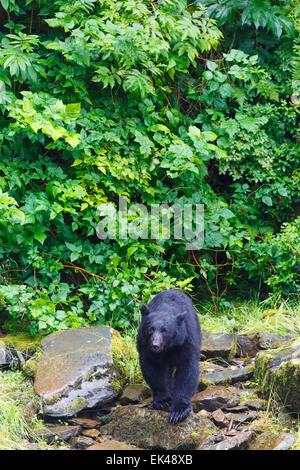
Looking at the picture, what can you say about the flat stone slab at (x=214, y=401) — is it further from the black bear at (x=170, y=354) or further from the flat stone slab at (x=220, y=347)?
the flat stone slab at (x=220, y=347)

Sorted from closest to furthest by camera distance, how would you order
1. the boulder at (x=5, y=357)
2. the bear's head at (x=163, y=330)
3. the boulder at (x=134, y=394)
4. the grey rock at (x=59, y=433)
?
the bear's head at (x=163, y=330) → the grey rock at (x=59, y=433) → the boulder at (x=134, y=394) → the boulder at (x=5, y=357)

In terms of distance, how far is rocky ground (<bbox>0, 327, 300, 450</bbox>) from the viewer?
13.6 ft

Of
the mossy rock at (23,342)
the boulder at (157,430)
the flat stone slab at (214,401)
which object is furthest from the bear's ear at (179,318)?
the mossy rock at (23,342)

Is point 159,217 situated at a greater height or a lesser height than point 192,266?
greater

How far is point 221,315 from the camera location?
268 inches

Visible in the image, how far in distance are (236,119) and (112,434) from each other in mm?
4304

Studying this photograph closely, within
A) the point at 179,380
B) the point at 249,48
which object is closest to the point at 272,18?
the point at 249,48

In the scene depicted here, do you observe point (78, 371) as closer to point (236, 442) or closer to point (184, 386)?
point (184, 386)

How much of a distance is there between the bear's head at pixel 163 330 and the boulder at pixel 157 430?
0.56 meters

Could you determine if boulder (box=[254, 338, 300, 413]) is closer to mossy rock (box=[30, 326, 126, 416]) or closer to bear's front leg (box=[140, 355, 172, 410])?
bear's front leg (box=[140, 355, 172, 410])

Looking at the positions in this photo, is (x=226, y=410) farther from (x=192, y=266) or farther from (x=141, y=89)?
(x=141, y=89)

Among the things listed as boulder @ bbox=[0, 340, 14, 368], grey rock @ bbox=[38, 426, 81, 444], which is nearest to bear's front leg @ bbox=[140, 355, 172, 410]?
grey rock @ bbox=[38, 426, 81, 444]

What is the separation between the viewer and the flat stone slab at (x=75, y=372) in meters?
4.62

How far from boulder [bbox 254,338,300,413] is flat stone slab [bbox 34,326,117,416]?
4.14 ft
